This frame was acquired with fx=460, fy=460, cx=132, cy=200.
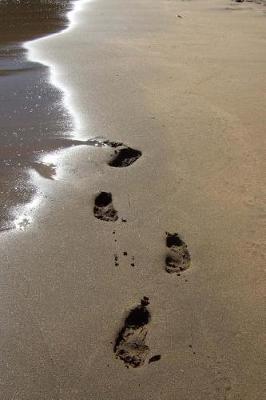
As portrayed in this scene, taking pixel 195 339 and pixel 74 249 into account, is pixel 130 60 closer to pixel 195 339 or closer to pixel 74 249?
pixel 74 249

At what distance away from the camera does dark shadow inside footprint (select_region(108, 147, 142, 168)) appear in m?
3.63

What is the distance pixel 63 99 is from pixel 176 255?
2748 mm

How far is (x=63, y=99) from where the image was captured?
16.0ft

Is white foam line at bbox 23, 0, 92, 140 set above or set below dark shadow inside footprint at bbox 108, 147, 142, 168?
above

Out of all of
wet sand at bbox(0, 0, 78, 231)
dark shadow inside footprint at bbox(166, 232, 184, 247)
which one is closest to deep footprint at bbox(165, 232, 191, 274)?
dark shadow inside footprint at bbox(166, 232, 184, 247)

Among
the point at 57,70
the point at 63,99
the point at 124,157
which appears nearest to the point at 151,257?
the point at 124,157

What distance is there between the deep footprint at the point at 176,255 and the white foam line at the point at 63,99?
929 millimetres

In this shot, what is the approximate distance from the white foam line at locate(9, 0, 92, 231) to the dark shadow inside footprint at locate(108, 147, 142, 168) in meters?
0.47

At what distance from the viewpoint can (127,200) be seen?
10.4 ft

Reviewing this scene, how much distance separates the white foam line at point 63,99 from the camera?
3053 millimetres

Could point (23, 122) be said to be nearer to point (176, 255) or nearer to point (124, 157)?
point (124, 157)

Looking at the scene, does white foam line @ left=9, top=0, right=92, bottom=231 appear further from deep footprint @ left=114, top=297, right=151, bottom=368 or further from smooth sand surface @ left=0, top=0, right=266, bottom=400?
deep footprint @ left=114, top=297, right=151, bottom=368

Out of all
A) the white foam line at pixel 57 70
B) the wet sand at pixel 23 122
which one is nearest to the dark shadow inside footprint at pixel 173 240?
the wet sand at pixel 23 122

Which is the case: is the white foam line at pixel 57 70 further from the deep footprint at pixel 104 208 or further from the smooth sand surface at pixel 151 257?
the deep footprint at pixel 104 208
